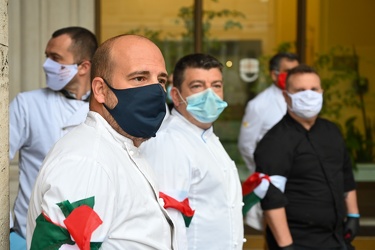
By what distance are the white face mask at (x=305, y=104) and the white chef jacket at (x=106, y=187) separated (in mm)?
2300

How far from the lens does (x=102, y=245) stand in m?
2.41

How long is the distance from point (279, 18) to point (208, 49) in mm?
803

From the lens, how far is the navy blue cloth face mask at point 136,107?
8.69ft

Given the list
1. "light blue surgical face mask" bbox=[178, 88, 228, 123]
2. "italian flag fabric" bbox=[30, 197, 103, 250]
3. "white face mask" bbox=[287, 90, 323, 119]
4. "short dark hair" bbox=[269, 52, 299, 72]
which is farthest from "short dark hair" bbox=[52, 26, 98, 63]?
"short dark hair" bbox=[269, 52, 299, 72]

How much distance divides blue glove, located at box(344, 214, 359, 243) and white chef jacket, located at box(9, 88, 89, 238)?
1818 mm

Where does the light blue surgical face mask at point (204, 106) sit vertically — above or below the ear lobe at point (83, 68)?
below

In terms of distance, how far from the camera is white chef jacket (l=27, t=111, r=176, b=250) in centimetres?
233

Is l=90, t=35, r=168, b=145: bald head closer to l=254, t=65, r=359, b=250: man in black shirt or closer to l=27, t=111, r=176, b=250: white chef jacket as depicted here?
l=27, t=111, r=176, b=250: white chef jacket

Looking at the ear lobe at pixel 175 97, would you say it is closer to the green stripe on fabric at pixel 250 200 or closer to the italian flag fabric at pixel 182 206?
the italian flag fabric at pixel 182 206

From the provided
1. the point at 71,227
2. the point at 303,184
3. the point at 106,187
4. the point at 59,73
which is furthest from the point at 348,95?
the point at 71,227

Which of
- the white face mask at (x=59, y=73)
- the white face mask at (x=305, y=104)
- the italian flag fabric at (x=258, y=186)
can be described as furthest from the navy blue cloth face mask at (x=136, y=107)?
the white face mask at (x=305, y=104)

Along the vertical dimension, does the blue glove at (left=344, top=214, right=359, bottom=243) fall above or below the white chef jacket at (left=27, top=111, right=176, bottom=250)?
below

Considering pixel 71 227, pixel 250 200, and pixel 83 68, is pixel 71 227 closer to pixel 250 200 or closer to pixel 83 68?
pixel 83 68

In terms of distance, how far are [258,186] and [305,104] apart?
0.61 meters
